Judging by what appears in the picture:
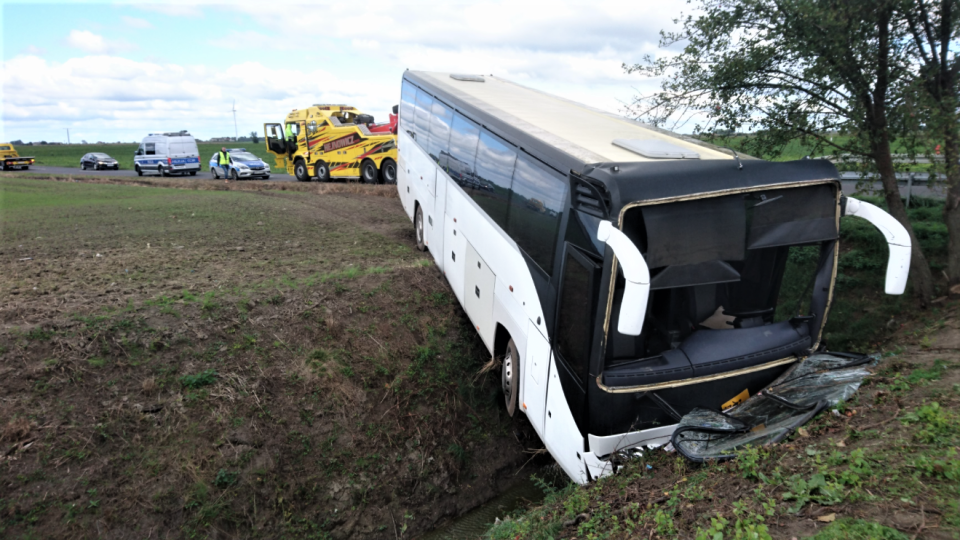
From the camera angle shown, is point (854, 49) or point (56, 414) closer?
point (56, 414)

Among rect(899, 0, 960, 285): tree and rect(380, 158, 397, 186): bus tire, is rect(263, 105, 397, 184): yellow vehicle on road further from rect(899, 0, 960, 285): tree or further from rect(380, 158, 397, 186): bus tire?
rect(899, 0, 960, 285): tree

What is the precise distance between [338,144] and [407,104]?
11900mm

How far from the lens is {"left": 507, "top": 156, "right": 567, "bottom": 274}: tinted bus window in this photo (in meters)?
5.35

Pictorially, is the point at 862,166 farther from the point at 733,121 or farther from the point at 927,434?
the point at 927,434

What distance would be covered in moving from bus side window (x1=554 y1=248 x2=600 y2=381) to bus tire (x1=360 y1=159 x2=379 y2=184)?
733 inches

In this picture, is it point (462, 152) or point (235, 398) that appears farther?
point (462, 152)

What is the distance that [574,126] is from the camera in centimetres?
693

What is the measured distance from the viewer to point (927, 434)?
12.7 feet

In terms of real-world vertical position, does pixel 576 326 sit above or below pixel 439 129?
below

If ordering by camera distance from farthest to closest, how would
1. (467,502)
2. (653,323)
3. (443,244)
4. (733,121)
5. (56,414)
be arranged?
(443,244) < (733,121) < (467,502) < (56,414) < (653,323)

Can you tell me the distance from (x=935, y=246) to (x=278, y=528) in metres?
12.0

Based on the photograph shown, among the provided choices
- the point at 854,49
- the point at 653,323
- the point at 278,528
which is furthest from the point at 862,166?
the point at 278,528

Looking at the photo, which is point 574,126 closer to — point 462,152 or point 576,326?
point 462,152

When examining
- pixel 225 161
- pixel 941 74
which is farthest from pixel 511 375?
pixel 225 161
